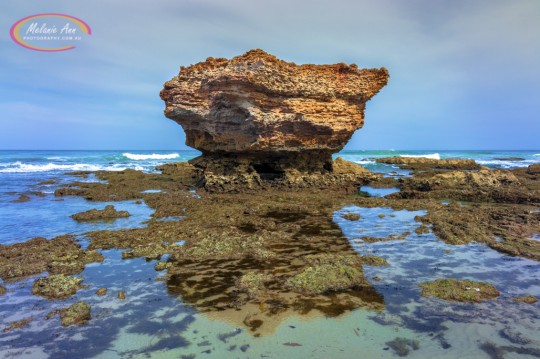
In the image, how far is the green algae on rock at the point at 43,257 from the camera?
7.52 meters

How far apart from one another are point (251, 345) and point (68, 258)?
241 inches

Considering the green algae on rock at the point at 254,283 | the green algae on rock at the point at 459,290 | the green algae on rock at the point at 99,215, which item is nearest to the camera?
the green algae on rock at the point at 459,290

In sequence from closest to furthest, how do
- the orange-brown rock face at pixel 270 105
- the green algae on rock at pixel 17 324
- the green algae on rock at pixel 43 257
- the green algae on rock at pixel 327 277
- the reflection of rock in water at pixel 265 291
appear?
the green algae on rock at pixel 17 324 < the reflection of rock in water at pixel 265 291 < the green algae on rock at pixel 327 277 < the green algae on rock at pixel 43 257 < the orange-brown rock face at pixel 270 105

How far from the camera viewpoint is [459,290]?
633cm

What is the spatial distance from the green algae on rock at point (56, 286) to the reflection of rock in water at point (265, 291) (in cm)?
192

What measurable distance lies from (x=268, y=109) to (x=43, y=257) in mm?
12625

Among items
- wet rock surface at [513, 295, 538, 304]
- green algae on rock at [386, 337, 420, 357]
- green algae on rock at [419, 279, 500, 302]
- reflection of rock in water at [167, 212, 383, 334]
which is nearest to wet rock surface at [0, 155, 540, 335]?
reflection of rock in water at [167, 212, 383, 334]

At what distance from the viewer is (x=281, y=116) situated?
17766 millimetres

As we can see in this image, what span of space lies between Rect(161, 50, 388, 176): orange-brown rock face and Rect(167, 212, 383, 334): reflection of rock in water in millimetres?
9940

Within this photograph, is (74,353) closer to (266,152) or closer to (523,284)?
(523,284)

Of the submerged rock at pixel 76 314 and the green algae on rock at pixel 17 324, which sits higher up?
the submerged rock at pixel 76 314

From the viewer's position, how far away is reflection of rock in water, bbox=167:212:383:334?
18.4 ft

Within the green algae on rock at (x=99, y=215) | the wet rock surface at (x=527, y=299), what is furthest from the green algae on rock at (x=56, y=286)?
the wet rock surface at (x=527, y=299)

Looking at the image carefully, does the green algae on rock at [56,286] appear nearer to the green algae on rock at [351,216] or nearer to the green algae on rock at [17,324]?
the green algae on rock at [17,324]
